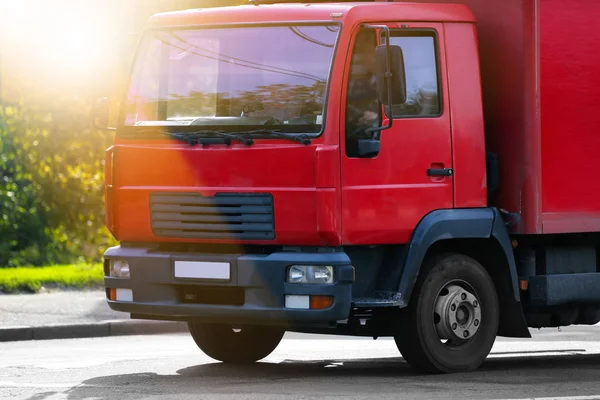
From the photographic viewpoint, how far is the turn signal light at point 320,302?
33.3 ft

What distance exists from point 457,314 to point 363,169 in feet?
4.68

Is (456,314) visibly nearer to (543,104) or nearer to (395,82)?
(543,104)

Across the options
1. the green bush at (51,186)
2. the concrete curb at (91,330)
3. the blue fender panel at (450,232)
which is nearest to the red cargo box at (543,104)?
the blue fender panel at (450,232)

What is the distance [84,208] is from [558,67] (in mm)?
18446

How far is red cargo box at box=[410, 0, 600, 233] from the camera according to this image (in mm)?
10961

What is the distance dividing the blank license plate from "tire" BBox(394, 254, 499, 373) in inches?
53.3

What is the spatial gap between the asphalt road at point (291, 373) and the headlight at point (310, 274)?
722 mm

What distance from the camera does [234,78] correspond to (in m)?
10.6

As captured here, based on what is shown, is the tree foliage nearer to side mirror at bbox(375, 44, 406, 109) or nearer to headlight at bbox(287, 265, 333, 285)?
side mirror at bbox(375, 44, 406, 109)

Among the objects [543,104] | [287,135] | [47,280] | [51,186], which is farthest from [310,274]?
[51,186]

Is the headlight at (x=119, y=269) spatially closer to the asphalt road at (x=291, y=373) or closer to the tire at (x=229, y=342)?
the asphalt road at (x=291, y=373)

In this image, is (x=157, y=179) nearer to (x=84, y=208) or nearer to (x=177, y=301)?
(x=177, y=301)

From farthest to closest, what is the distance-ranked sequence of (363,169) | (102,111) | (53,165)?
(53,165)
(102,111)
(363,169)

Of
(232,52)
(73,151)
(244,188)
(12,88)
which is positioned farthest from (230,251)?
(73,151)
